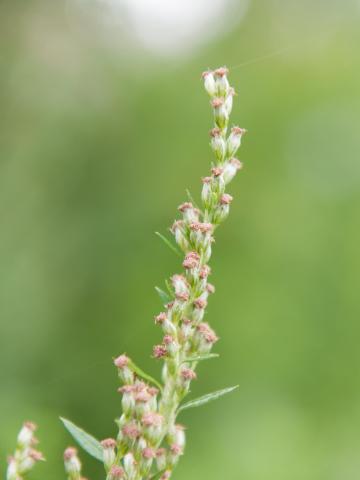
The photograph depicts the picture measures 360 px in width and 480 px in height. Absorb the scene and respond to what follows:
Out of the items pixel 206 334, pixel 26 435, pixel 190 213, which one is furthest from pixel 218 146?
pixel 26 435

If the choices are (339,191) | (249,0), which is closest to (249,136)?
(339,191)

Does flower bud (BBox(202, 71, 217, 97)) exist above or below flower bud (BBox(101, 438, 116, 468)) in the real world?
above

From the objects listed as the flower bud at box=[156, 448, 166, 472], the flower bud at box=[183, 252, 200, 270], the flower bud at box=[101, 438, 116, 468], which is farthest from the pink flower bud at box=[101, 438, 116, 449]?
the flower bud at box=[183, 252, 200, 270]

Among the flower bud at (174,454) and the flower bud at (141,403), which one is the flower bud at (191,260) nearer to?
the flower bud at (141,403)

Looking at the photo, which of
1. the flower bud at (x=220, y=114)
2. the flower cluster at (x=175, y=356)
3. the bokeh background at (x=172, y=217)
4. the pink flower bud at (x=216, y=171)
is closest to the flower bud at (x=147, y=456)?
the flower cluster at (x=175, y=356)

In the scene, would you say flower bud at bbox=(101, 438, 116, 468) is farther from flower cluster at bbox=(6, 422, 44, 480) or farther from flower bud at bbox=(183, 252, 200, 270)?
flower bud at bbox=(183, 252, 200, 270)

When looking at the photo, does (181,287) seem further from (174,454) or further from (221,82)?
(221,82)

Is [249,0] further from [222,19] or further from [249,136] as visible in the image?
[249,136]

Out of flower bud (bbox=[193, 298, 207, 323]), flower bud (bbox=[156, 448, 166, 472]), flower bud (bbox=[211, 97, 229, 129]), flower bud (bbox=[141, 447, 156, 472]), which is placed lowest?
flower bud (bbox=[141, 447, 156, 472])
